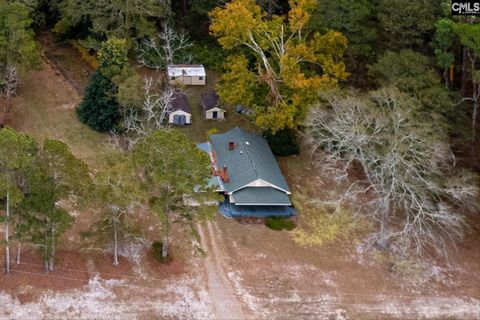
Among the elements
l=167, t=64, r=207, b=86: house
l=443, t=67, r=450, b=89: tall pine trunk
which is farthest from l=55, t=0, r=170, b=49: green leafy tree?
l=443, t=67, r=450, b=89: tall pine trunk

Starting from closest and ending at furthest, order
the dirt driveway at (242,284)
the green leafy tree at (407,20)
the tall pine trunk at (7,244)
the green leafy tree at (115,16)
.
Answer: the tall pine trunk at (7,244) < the dirt driveway at (242,284) < the green leafy tree at (407,20) < the green leafy tree at (115,16)

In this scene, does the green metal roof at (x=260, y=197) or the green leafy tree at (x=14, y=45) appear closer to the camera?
the green metal roof at (x=260, y=197)

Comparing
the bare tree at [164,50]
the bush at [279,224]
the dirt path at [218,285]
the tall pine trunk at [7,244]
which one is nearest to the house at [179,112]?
the bare tree at [164,50]

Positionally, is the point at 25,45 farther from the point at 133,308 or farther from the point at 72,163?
the point at 133,308

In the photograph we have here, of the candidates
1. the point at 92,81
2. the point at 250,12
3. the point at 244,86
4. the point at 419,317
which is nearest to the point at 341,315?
the point at 419,317

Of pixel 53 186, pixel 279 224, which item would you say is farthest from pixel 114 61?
pixel 279 224

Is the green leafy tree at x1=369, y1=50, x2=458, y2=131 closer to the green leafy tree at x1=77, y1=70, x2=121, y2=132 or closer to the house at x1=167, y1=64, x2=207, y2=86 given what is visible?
the house at x1=167, y1=64, x2=207, y2=86

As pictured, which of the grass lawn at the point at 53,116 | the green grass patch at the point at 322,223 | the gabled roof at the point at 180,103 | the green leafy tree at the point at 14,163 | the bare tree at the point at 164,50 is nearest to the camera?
the green leafy tree at the point at 14,163

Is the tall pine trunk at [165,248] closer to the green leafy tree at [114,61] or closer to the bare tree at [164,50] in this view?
the green leafy tree at [114,61]
